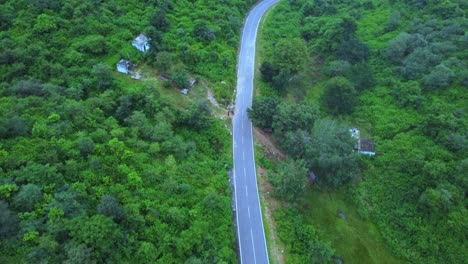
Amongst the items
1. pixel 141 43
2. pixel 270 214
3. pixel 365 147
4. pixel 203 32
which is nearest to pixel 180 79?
pixel 141 43

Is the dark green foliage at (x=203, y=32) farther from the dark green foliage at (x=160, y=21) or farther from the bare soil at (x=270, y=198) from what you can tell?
the bare soil at (x=270, y=198)

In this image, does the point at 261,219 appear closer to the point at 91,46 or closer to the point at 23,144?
the point at 23,144

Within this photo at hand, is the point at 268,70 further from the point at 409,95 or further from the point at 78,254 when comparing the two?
the point at 78,254

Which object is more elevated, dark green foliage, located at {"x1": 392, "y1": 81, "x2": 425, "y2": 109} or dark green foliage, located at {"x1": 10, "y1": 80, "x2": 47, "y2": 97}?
dark green foliage, located at {"x1": 10, "y1": 80, "x2": 47, "y2": 97}

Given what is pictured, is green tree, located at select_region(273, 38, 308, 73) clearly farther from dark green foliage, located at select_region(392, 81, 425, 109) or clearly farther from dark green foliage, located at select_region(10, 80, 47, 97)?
dark green foliage, located at select_region(10, 80, 47, 97)

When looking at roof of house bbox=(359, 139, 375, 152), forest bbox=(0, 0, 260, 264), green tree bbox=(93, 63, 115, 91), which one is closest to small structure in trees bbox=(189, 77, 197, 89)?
forest bbox=(0, 0, 260, 264)

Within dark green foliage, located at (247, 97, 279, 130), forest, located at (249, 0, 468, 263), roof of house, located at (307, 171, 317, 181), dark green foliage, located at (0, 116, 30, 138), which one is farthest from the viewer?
dark green foliage, located at (247, 97, 279, 130)

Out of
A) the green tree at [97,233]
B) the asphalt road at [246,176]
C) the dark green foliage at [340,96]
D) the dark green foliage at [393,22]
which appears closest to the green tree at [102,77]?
the asphalt road at [246,176]

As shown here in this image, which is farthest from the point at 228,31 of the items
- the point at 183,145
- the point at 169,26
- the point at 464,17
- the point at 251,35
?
the point at 464,17

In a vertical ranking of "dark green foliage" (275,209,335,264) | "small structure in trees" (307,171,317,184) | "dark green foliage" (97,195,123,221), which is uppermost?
"dark green foliage" (97,195,123,221)
